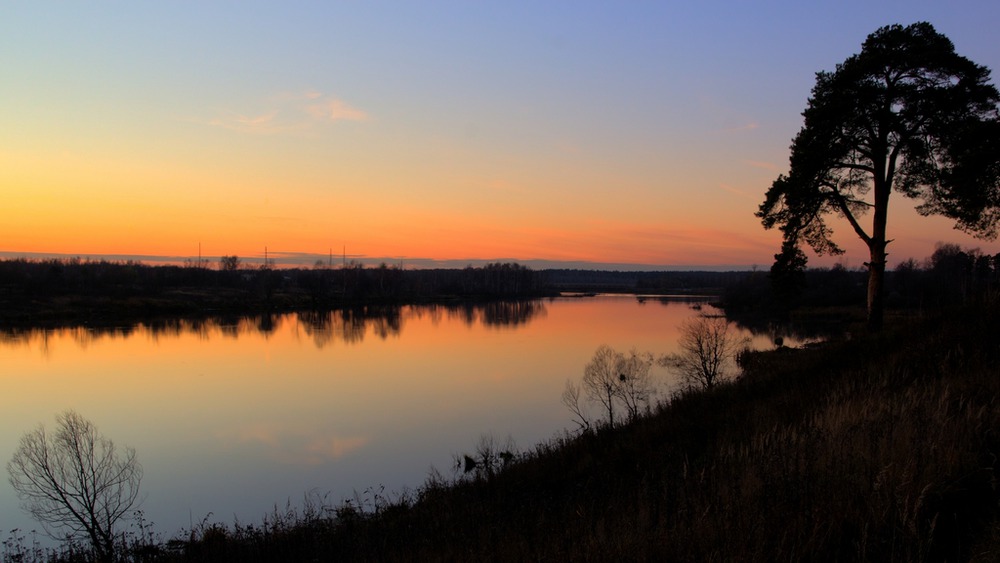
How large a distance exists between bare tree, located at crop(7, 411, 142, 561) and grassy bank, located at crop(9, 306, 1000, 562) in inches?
52.3

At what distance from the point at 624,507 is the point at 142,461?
15207mm

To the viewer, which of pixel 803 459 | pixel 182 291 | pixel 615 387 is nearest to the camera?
pixel 803 459

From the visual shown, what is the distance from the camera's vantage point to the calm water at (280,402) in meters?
14.5

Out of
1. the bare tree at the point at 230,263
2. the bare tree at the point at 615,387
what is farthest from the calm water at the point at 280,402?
the bare tree at the point at 230,263

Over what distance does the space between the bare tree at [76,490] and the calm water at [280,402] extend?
1.33 feet

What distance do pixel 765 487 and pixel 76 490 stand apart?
13766mm

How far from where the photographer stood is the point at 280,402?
23234 millimetres

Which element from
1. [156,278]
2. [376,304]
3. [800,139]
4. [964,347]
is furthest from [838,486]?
[156,278]

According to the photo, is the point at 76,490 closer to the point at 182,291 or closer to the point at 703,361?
the point at 703,361

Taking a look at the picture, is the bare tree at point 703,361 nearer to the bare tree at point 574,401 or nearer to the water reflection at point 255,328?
the bare tree at point 574,401

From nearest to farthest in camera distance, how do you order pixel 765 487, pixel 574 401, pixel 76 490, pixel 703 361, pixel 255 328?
pixel 765 487
pixel 76 490
pixel 703 361
pixel 574 401
pixel 255 328

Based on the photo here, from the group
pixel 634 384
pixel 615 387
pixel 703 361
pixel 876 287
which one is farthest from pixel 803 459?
pixel 634 384

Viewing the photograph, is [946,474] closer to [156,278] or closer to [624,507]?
[624,507]

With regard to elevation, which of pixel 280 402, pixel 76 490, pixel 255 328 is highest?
pixel 76 490
